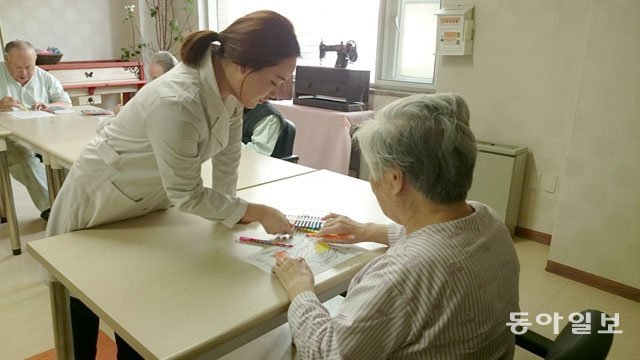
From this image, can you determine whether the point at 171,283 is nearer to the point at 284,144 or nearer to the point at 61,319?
the point at 61,319

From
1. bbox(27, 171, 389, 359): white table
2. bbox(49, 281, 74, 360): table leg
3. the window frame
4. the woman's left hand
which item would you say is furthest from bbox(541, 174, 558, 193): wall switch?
the woman's left hand

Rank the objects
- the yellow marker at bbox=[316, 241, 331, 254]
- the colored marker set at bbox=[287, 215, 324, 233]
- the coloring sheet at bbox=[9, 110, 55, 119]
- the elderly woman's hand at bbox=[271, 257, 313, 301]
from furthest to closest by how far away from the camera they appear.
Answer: the coloring sheet at bbox=[9, 110, 55, 119] → the colored marker set at bbox=[287, 215, 324, 233] → the yellow marker at bbox=[316, 241, 331, 254] → the elderly woman's hand at bbox=[271, 257, 313, 301]

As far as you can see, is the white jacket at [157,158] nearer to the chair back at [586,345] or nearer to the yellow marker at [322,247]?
the yellow marker at [322,247]

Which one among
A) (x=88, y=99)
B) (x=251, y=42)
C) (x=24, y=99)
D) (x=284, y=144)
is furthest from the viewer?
(x=88, y=99)

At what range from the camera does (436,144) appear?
0.83 metres


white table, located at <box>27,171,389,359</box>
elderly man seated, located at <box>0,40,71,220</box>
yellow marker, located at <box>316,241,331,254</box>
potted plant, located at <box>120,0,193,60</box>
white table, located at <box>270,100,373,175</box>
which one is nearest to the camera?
white table, located at <box>27,171,389,359</box>

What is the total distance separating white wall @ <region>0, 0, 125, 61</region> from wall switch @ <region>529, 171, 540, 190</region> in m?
5.02

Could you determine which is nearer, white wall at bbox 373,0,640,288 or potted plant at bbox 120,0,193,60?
white wall at bbox 373,0,640,288

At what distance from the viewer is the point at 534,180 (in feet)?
9.92

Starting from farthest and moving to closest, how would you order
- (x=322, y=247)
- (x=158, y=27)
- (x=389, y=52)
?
(x=158, y=27)
(x=389, y=52)
(x=322, y=247)

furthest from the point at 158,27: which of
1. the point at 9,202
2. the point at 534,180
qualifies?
the point at 534,180

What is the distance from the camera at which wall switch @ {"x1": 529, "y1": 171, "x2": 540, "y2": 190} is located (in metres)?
3.01

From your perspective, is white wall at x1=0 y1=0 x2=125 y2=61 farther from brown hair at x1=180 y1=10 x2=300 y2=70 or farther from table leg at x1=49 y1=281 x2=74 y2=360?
brown hair at x1=180 y1=10 x2=300 y2=70

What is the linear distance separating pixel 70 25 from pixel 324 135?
3.56m
